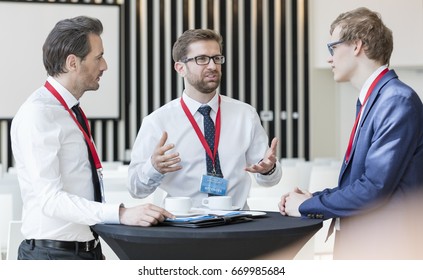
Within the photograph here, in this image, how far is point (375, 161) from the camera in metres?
2.44

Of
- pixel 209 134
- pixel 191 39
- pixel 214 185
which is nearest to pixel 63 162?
pixel 214 185


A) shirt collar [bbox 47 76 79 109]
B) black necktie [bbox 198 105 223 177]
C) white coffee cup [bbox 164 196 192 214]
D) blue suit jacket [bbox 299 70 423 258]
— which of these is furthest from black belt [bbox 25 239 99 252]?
blue suit jacket [bbox 299 70 423 258]

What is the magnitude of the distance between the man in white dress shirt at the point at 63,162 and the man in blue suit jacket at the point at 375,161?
0.65 metres

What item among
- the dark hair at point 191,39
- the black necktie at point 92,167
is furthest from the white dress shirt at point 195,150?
the black necktie at point 92,167

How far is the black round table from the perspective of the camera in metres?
2.31

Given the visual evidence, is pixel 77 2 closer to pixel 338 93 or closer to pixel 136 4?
pixel 136 4

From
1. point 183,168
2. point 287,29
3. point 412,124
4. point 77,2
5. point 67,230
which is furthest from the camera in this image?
point 287,29

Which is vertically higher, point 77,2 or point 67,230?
point 77,2

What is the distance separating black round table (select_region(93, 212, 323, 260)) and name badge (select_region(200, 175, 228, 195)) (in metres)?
0.65

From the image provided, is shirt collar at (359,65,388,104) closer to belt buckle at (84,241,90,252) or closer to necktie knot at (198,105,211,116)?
necktie knot at (198,105,211,116)

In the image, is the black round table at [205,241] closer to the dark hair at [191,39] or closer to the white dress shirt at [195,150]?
the white dress shirt at [195,150]

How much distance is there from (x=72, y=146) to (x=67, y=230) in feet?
0.99
